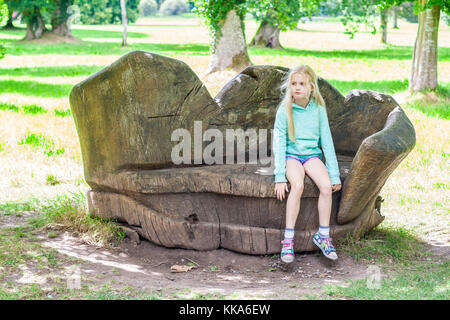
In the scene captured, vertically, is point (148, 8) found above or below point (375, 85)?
above

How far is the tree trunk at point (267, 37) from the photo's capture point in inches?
1079

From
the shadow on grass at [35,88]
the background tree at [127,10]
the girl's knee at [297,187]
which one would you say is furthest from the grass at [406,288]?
the background tree at [127,10]

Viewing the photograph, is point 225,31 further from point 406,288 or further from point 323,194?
point 406,288

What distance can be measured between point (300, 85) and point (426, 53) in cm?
767

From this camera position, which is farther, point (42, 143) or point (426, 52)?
point (426, 52)

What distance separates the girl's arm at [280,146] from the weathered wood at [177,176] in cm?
12

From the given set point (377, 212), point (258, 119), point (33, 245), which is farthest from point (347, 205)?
point (33, 245)

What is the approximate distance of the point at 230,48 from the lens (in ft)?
46.5

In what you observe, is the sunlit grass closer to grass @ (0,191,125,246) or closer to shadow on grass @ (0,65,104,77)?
shadow on grass @ (0,65,104,77)

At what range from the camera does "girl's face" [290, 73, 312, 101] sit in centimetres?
460

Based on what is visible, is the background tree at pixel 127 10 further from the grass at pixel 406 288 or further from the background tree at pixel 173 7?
the grass at pixel 406 288

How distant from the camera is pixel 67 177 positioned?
22.2 ft

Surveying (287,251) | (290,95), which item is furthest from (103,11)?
(287,251)
